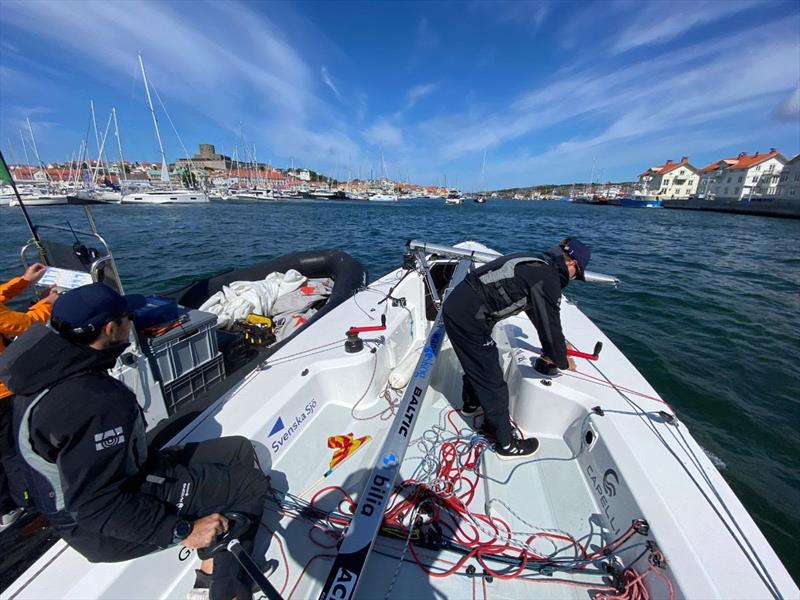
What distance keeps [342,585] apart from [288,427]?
111 centimetres

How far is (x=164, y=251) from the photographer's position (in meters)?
11.1

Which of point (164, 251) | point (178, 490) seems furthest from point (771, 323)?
point (164, 251)

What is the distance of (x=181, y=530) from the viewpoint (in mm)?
1089

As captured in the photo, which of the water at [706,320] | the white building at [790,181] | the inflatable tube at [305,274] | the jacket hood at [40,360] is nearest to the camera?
the jacket hood at [40,360]

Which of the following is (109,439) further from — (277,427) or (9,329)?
(9,329)

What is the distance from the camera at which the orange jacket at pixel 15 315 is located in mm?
1891

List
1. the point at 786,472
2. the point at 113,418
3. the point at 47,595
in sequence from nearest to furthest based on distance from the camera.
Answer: the point at 113,418
the point at 47,595
the point at 786,472

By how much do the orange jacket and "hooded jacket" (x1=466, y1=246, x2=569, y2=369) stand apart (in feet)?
8.36

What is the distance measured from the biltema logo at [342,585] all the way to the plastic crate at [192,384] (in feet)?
5.81

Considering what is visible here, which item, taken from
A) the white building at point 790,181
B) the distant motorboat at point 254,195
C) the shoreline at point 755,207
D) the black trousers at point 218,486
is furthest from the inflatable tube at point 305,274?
the white building at point 790,181

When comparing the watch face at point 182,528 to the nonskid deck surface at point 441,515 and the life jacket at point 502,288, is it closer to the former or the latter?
the nonskid deck surface at point 441,515

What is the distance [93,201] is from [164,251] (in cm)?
1080

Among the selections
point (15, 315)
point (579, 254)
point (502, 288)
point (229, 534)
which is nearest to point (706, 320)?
point (579, 254)

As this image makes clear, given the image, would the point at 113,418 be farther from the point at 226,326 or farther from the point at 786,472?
the point at 786,472
